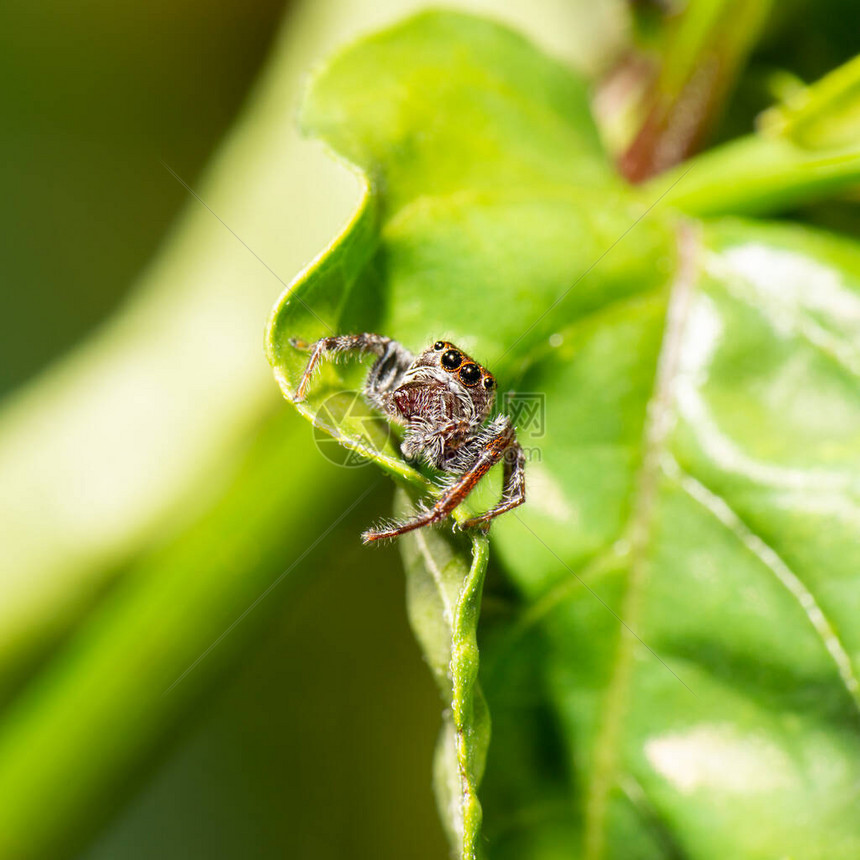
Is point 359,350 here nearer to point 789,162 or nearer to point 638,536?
point 638,536

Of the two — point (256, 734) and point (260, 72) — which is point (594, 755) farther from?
point (260, 72)

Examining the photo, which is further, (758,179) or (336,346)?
(758,179)

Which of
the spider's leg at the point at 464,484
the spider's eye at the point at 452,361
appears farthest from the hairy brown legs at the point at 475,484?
the spider's eye at the point at 452,361

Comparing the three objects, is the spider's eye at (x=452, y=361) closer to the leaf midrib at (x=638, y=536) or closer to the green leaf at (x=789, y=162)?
the leaf midrib at (x=638, y=536)

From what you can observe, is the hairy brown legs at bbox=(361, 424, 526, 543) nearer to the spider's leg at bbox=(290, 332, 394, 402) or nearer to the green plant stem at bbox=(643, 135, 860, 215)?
the spider's leg at bbox=(290, 332, 394, 402)

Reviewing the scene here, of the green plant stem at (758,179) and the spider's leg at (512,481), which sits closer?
the spider's leg at (512,481)

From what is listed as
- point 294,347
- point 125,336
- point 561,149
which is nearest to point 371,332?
point 294,347

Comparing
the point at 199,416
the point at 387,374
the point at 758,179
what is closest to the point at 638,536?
the point at 387,374

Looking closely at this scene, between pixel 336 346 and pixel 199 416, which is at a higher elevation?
pixel 336 346
